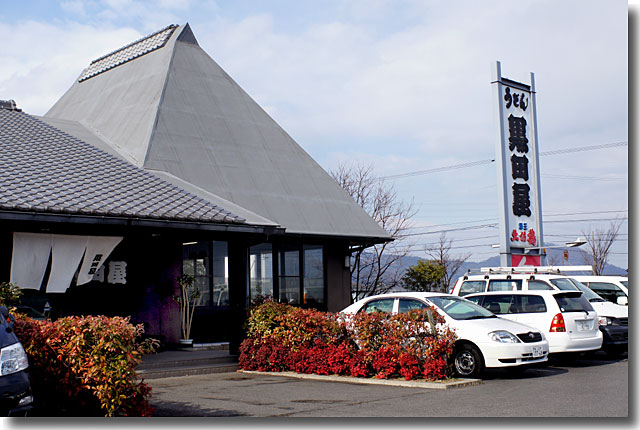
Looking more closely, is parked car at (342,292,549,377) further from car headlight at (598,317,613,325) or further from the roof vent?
the roof vent

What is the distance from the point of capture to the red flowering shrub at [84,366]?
785 cm

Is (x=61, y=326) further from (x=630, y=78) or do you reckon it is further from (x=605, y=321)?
(x=605, y=321)

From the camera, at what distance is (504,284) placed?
1580cm

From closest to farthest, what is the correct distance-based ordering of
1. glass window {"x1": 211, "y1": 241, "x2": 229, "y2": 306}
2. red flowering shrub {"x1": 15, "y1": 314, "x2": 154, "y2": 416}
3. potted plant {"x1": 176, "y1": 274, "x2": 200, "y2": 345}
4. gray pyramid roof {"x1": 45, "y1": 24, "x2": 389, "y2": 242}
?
red flowering shrub {"x1": 15, "y1": 314, "x2": 154, "y2": 416} → potted plant {"x1": 176, "y1": 274, "x2": 200, "y2": 345} → glass window {"x1": 211, "y1": 241, "x2": 229, "y2": 306} → gray pyramid roof {"x1": 45, "y1": 24, "x2": 389, "y2": 242}

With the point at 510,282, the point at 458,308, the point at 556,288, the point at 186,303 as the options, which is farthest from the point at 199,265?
the point at 556,288

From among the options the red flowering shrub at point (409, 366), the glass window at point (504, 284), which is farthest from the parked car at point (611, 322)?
the red flowering shrub at point (409, 366)

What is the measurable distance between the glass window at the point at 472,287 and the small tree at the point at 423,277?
14.5 meters

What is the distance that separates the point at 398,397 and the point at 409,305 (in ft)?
10.2

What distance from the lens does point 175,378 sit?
12836mm

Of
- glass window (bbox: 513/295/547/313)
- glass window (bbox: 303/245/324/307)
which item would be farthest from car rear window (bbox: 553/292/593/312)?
glass window (bbox: 303/245/324/307)

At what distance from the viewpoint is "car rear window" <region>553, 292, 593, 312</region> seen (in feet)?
44.3

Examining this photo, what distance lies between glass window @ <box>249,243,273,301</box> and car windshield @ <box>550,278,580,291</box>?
7.19m

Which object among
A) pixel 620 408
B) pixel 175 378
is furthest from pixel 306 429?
pixel 175 378

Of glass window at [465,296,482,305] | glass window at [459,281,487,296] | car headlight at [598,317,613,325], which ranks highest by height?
glass window at [459,281,487,296]
